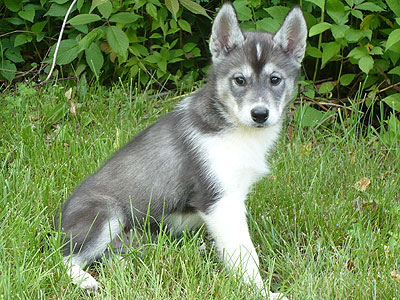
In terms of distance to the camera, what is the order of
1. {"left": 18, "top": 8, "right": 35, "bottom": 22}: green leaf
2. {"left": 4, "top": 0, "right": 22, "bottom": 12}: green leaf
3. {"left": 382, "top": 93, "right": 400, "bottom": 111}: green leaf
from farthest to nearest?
{"left": 4, "top": 0, "right": 22, "bottom": 12}: green leaf
{"left": 18, "top": 8, "right": 35, "bottom": 22}: green leaf
{"left": 382, "top": 93, "right": 400, "bottom": 111}: green leaf

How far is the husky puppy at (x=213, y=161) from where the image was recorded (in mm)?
3631

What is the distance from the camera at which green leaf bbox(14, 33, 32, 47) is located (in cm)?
640

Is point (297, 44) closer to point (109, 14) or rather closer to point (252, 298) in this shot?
point (252, 298)

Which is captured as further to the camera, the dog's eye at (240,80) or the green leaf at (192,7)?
the green leaf at (192,7)

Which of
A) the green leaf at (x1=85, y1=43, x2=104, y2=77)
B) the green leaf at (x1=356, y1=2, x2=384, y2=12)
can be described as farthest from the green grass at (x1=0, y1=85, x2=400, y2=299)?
the green leaf at (x1=356, y1=2, x2=384, y2=12)

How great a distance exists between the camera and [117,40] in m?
5.56

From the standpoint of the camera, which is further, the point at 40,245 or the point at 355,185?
the point at 355,185

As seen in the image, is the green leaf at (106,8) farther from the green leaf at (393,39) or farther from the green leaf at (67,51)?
the green leaf at (393,39)

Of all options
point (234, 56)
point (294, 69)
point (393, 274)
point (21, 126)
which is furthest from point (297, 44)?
point (21, 126)

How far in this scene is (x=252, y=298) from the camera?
3197 mm

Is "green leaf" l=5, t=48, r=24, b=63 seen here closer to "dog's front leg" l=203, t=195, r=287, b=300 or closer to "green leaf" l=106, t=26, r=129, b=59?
"green leaf" l=106, t=26, r=129, b=59

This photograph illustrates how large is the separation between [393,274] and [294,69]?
4.73 feet

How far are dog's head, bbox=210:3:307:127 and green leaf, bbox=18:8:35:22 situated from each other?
2940 mm

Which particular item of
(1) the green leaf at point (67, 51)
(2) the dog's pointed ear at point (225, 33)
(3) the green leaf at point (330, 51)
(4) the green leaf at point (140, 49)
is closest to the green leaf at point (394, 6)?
(3) the green leaf at point (330, 51)
